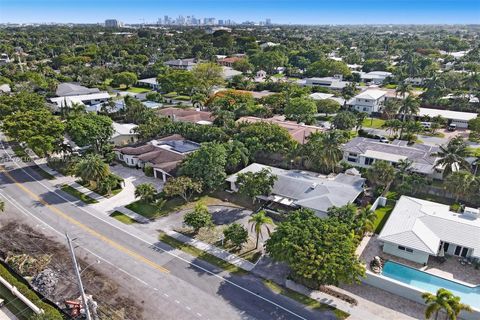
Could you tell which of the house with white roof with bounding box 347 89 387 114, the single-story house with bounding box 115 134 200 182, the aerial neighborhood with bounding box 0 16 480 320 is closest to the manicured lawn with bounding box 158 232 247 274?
the aerial neighborhood with bounding box 0 16 480 320

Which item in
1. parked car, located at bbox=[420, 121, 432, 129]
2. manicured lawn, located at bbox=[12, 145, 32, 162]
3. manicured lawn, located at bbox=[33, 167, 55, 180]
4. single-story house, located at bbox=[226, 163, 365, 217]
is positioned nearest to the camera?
single-story house, located at bbox=[226, 163, 365, 217]

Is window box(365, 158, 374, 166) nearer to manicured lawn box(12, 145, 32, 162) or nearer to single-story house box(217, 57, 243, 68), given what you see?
manicured lawn box(12, 145, 32, 162)

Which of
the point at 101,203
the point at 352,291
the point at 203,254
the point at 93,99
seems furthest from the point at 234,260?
the point at 93,99

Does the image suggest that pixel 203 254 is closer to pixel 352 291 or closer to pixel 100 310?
pixel 100 310

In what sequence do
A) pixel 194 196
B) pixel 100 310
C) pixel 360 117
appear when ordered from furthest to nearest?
pixel 360 117 → pixel 194 196 → pixel 100 310

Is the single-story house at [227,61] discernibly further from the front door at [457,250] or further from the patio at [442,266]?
the front door at [457,250]

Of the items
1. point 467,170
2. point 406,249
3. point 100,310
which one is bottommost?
point 100,310
